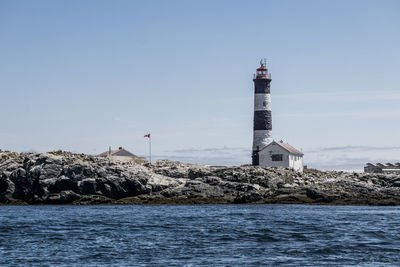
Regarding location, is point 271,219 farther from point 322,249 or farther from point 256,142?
point 256,142

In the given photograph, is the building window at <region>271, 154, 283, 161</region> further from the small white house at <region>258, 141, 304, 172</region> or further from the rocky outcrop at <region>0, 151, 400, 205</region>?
the rocky outcrop at <region>0, 151, 400, 205</region>

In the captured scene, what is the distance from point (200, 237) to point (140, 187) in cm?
2845

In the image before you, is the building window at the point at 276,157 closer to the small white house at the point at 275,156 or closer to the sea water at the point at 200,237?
the small white house at the point at 275,156

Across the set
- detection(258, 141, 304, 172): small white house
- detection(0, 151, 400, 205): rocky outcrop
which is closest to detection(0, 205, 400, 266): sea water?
detection(0, 151, 400, 205): rocky outcrop

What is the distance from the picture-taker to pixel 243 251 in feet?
87.4

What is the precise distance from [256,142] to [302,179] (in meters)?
11.5

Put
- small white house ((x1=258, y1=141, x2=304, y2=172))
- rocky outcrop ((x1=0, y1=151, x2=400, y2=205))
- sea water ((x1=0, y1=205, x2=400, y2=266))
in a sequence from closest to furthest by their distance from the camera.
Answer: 1. sea water ((x1=0, y1=205, x2=400, y2=266))
2. rocky outcrop ((x1=0, y1=151, x2=400, y2=205))
3. small white house ((x1=258, y1=141, x2=304, y2=172))

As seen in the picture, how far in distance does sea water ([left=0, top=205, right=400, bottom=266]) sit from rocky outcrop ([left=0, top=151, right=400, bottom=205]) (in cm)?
908

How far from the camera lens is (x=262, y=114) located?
75.7 metres

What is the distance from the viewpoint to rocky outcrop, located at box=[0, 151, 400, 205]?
58.3 metres

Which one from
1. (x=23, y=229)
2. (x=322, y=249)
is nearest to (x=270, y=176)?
(x=23, y=229)

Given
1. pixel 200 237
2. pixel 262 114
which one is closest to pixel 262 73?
pixel 262 114

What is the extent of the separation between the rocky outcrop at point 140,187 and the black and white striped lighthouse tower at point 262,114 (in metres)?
12.5

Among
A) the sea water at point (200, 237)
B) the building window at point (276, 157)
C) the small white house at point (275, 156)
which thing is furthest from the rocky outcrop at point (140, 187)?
the building window at point (276, 157)
